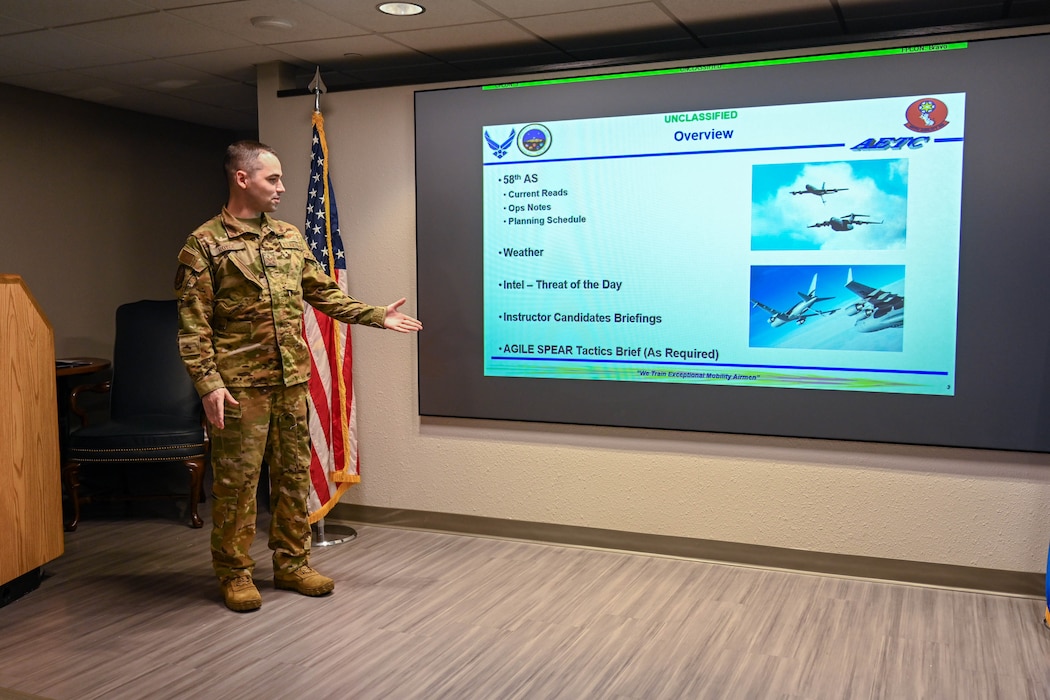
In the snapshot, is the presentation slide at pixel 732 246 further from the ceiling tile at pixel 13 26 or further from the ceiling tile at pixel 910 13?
the ceiling tile at pixel 13 26

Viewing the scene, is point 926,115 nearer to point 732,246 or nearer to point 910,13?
point 910,13

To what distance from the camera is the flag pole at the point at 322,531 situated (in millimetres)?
4465

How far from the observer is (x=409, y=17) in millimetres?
3934

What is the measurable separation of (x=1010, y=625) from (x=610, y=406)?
72.6 inches

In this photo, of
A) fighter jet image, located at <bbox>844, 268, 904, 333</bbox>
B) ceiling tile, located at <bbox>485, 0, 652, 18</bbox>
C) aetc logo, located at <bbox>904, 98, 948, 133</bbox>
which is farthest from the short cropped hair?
aetc logo, located at <bbox>904, 98, 948, 133</bbox>

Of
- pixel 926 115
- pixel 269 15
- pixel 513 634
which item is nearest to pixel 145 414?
pixel 269 15

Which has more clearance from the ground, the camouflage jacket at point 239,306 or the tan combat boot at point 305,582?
the camouflage jacket at point 239,306

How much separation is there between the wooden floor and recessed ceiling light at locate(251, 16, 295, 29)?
247 centimetres

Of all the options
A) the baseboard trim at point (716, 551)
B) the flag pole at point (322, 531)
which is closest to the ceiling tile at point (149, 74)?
the flag pole at point (322, 531)

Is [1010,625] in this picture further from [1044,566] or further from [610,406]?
[610,406]

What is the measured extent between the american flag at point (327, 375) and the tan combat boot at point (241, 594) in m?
0.85

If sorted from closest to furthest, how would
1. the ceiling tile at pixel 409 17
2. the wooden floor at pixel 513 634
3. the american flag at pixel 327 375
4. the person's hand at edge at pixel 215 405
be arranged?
the wooden floor at pixel 513 634
the person's hand at edge at pixel 215 405
the ceiling tile at pixel 409 17
the american flag at pixel 327 375

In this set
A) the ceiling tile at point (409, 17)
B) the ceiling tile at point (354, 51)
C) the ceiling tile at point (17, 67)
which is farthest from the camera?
the ceiling tile at point (17, 67)

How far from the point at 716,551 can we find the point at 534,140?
2.13 metres
